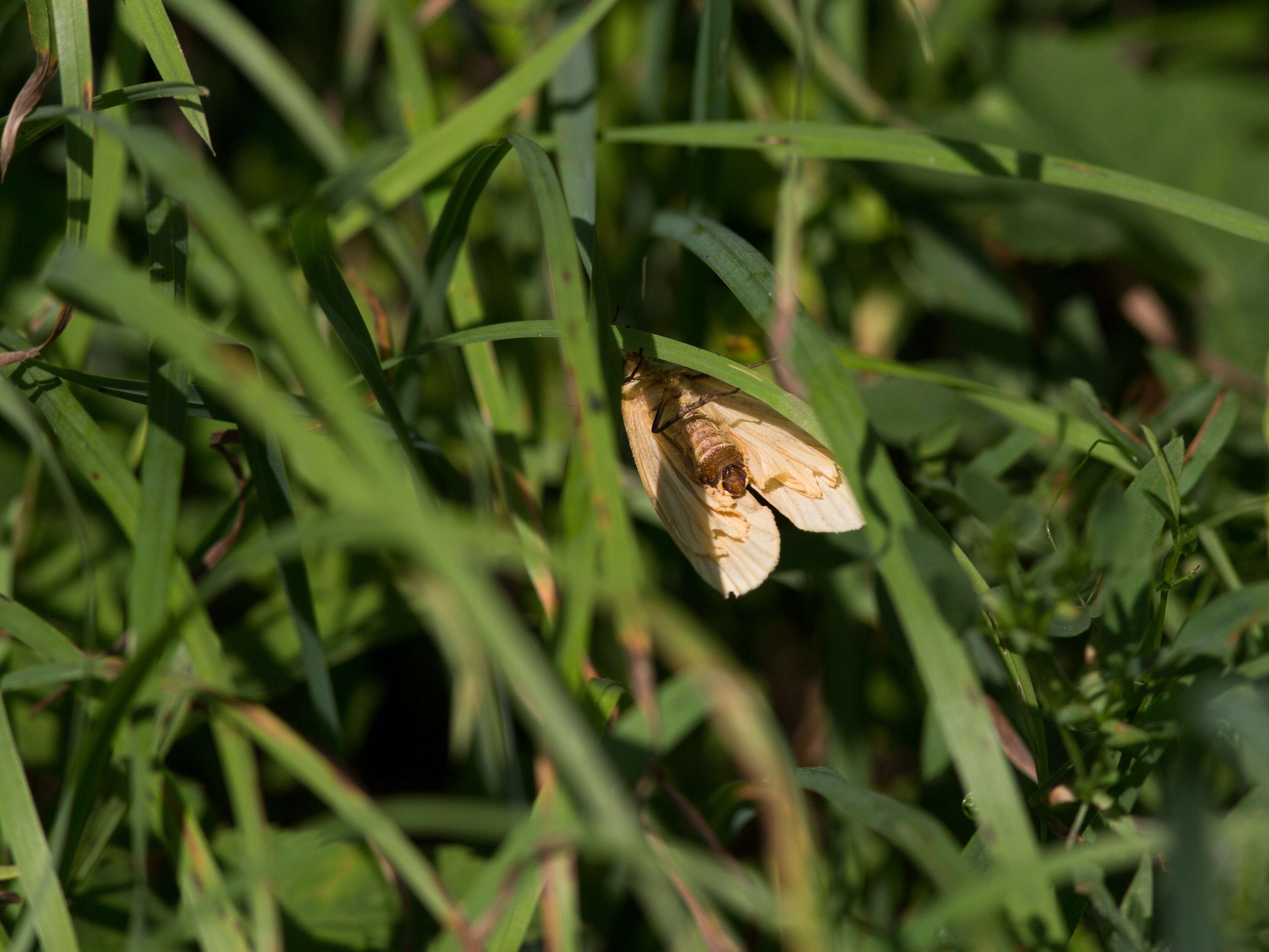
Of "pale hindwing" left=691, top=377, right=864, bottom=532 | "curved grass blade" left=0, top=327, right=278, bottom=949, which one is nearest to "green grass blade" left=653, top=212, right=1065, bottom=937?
"pale hindwing" left=691, top=377, right=864, bottom=532

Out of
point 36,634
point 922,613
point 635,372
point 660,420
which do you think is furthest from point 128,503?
point 922,613

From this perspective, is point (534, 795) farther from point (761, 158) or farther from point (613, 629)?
point (761, 158)

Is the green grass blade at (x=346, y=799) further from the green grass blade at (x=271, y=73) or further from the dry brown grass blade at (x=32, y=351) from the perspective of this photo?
the green grass blade at (x=271, y=73)

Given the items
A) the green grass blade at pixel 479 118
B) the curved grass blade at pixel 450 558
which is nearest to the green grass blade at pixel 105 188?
the green grass blade at pixel 479 118

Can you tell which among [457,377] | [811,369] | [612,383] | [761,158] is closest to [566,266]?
[612,383]

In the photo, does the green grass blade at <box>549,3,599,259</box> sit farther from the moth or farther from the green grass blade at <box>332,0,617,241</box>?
the moth

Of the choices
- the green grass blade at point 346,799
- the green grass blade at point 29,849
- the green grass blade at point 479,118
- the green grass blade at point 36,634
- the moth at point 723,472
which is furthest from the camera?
the moth at point 723,472

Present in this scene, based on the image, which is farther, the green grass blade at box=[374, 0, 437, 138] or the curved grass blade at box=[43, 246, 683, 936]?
the green grass blade at box=[374, 0, 437, 138]
